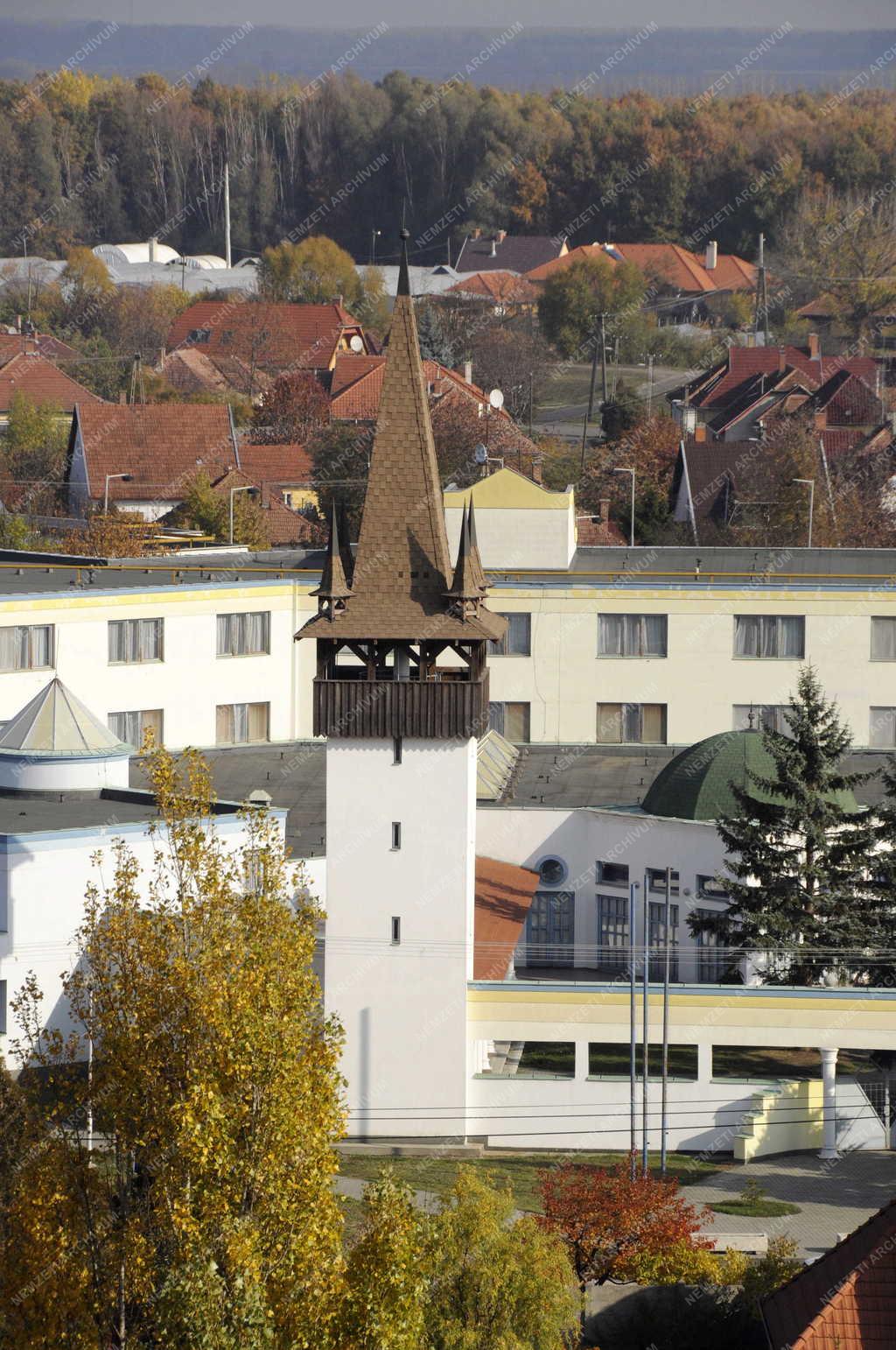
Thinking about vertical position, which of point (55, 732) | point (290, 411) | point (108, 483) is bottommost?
point (55, 732)

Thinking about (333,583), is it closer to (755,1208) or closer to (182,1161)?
(755,1208)

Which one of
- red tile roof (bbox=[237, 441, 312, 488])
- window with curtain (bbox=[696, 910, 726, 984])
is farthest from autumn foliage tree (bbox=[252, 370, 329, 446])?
window with curtain (bbox=[696, 910, 726, 984])

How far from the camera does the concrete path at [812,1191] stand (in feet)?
137

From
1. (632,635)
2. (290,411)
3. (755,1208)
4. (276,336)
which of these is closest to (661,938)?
(755,1208)

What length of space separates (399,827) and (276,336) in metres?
122

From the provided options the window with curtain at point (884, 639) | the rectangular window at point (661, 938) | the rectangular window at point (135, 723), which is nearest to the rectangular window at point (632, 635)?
the window with curtain at point (884, 639)

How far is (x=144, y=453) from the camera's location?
4397 inches

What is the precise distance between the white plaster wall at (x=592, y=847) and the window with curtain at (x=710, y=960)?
1.51 m

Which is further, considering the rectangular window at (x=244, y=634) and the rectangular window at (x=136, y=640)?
the rectangular window at (x=244, y=634)

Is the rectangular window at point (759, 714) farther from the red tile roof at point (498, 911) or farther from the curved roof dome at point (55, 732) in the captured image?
the curved roof dome at point (55, 732)

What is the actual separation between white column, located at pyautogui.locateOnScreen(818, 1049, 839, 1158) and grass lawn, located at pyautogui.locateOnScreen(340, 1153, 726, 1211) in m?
2.12

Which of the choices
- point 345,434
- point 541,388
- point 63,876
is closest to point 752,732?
point 63,876

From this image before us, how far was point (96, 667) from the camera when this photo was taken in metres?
65.4

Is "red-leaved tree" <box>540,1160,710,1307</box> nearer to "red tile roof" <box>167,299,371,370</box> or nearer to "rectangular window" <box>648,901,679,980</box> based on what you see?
"rectangular window" <box>648,901,679,980</box>
